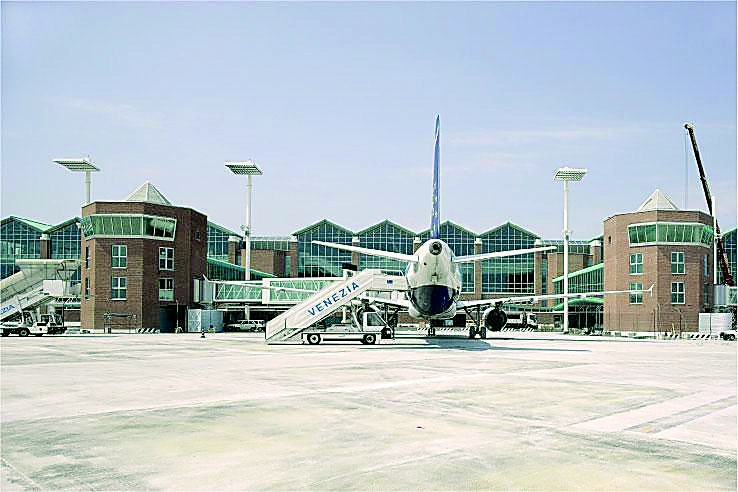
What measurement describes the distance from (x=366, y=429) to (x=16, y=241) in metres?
115

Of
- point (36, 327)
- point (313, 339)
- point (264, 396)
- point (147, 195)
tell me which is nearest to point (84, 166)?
point (147, 195)

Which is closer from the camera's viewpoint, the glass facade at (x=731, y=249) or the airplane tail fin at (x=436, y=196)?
the airplane tail fin at (x=436, y=196)

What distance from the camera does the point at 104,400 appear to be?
784 inches

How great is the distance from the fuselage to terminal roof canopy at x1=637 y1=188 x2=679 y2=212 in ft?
158

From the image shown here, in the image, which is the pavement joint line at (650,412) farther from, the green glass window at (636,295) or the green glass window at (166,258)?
the green glass window at (166,258)

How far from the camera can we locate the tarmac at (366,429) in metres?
11.3

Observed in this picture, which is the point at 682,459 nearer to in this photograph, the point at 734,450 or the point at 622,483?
the point at 734,450

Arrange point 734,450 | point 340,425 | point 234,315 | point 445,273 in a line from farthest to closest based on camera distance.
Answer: point 234,315 < point 445,273 < point 340,425 < point 734,450

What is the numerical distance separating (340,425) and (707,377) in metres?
18.4

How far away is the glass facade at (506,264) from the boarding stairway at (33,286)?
69.0 metres

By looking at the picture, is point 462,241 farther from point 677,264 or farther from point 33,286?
point 33,286

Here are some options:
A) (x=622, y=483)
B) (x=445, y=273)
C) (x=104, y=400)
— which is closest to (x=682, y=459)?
(x=622, y=483)

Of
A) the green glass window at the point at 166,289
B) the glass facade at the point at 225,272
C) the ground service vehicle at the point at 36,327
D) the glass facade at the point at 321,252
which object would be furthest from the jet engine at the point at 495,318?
the glass facade at the point at 321,252

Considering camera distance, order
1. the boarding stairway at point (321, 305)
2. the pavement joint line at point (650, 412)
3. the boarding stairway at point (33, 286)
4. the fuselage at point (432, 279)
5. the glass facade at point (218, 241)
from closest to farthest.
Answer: the pavement joint line at point (650, 412)
the fuselage at point (432, 279)
the boarding stairway at point (321, 305)
the boarding stairway at point (33, 286)
the glass facade at point (218, 241)
